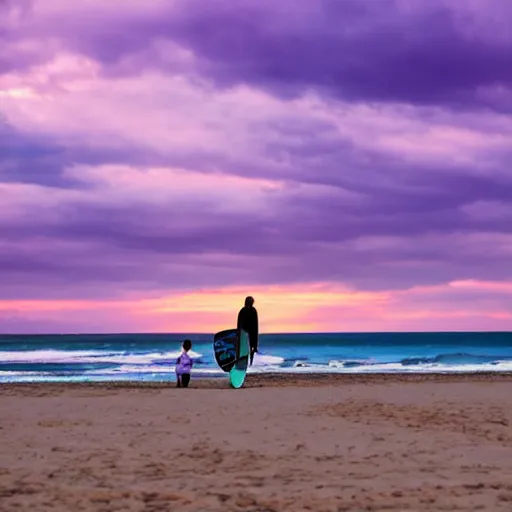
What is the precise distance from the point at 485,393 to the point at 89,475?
11.1 meters

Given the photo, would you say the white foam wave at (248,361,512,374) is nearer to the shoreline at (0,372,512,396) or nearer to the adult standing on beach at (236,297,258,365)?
the shoreline at (0,372,512,396)

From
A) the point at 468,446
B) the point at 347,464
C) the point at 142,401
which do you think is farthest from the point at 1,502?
the point at 142,401

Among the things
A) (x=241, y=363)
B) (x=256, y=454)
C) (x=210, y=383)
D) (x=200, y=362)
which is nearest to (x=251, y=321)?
(x=241, y=363)

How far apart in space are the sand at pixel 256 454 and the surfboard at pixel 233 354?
3.10 metres

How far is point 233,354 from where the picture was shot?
19.5 metres

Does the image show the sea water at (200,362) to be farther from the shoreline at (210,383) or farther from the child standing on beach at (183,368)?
the child standing on beach at (183,368)

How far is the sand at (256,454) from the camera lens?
6.61m

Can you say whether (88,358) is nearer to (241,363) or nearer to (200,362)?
(200,362)

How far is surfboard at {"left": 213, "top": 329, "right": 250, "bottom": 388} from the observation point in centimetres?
1820

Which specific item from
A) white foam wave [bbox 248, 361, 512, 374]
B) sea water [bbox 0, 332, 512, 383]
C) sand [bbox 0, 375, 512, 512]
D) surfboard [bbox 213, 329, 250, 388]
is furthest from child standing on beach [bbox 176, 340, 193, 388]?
white foam wave [bbox 248, 361, 512, 374]

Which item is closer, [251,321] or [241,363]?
[251,321]

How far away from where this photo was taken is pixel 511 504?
20.9ft

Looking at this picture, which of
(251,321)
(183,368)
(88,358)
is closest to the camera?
(251,321)

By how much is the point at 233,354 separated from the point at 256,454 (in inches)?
422
